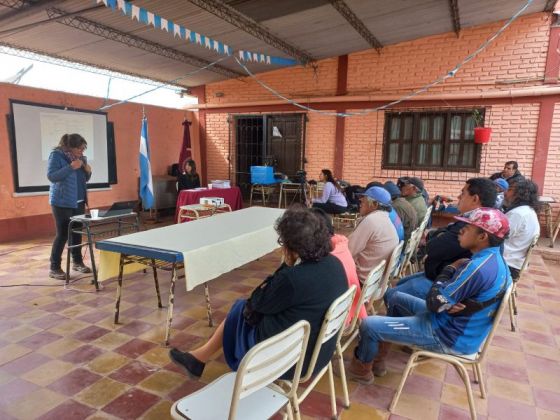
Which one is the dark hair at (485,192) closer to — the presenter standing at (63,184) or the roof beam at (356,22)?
the roof beam at (356,22)

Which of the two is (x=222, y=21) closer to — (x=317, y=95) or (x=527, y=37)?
(x=317, y=95)

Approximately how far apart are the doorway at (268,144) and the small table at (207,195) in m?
1.72

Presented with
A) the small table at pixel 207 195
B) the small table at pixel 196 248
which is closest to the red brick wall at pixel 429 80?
the small table at pixel 207 195

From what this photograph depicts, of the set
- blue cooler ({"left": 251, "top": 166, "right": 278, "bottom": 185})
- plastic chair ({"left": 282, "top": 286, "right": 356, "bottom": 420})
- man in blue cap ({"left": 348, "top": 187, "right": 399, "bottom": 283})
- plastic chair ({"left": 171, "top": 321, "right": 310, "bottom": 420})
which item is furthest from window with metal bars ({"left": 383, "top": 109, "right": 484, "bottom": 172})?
plastic chair ({"left": 171, "top": 321, "right": 310, "bottom": 420})

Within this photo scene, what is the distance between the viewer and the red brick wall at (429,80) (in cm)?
593

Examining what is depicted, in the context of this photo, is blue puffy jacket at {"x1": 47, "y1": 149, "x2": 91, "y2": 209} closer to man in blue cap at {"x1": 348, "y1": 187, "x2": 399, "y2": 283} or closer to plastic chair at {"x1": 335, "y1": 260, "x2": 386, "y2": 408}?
man in blue cap at {"x1": 348, "y1": 187, "x2": 399, "y2": 283}

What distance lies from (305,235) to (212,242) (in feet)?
4.09

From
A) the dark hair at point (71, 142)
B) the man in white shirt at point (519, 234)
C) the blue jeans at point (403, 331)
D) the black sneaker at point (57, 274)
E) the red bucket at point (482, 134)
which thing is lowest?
the black sneaker at point (57, 274)

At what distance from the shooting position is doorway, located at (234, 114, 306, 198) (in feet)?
25.7

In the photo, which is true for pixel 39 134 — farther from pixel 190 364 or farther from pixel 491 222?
pixel 491 222

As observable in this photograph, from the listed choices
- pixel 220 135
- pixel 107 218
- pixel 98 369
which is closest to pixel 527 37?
pixel 220 135

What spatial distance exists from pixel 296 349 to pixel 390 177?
6.22m

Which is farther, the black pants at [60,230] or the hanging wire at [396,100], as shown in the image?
the hanging wire at [396,100]

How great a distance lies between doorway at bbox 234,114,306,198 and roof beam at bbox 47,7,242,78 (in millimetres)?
1457
